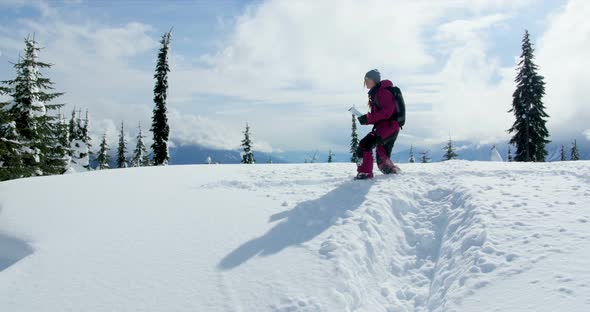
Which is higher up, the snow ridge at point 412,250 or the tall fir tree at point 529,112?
the tall fir tree at point 529,112

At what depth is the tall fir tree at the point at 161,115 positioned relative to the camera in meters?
33.0

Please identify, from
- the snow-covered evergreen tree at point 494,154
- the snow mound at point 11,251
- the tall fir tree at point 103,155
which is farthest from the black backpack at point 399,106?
the tall fir tree at point 103,155

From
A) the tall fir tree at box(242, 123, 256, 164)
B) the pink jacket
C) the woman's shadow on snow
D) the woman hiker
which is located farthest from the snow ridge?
the tall fir tree at box(242, 123, 256, 164)

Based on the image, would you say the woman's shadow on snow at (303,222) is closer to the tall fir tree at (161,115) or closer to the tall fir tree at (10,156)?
the tall fir tree at (10,156)

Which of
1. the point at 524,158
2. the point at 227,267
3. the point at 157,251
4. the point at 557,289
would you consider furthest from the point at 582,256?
the point at 524,158

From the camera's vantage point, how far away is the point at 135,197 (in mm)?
7645

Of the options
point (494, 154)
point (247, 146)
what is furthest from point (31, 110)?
point (494, 154)

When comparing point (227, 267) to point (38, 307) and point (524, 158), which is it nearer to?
point (38, 307)

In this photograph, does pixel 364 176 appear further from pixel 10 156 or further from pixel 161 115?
pixel 161 115

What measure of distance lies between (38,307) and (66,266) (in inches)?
33.6

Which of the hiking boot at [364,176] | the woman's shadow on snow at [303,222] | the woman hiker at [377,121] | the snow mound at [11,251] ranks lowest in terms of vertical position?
the snow mound at [11,251]

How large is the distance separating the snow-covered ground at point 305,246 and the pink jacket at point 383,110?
1.33 metres

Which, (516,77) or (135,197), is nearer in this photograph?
(135,197)

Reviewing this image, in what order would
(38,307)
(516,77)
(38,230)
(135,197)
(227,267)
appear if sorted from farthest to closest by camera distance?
(516,77) < (135,197) < (38,230) < (227,267) < (38,307)
